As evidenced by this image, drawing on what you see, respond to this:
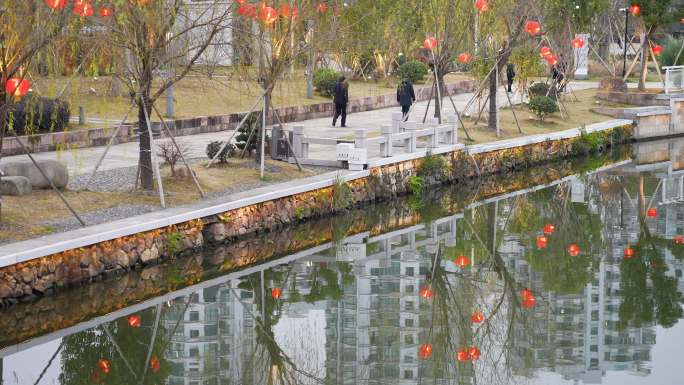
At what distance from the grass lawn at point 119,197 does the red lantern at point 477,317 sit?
600cm

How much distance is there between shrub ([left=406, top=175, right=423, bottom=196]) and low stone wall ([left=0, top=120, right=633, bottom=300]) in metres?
0.09

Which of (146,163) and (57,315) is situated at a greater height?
(146,163)

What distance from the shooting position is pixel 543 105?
3650 centimetres

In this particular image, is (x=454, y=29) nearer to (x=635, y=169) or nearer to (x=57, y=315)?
(x=635, y=169)

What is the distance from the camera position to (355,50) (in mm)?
44344

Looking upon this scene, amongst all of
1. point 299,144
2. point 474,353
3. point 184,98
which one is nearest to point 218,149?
point 299,144

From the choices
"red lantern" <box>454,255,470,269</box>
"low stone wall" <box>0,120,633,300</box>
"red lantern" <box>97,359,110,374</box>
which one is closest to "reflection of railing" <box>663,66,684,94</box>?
"low stone wall" <box>0,120,633,300</box>

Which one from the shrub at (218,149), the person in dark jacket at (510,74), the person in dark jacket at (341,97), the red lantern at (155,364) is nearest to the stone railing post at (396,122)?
the person in dark jacket at (341,97)

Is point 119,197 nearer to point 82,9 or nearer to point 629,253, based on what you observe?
point 82,9

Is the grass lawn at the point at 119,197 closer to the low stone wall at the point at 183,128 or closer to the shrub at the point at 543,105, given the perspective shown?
the low stone wall at the point at 183,128

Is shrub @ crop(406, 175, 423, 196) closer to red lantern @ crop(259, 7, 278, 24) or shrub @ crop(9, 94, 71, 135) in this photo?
red lantern @ crop(259, 7, 278, 24)

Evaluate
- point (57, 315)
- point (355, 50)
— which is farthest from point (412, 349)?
point (355, 50)

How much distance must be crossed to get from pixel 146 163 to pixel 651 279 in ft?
30.6

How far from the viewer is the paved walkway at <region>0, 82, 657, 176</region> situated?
25.2 m
